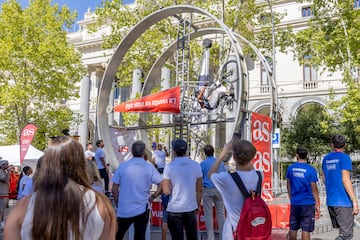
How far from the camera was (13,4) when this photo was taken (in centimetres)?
2242

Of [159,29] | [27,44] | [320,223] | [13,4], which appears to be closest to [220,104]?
[320,223]

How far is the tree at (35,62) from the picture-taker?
846 inches

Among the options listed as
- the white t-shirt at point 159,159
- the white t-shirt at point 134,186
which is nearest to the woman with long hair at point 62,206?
the white t-shirt at point 134,186

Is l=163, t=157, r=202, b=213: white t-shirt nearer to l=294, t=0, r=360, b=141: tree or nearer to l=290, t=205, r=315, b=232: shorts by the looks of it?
l=290, t=205, r=315, b=232: shorts

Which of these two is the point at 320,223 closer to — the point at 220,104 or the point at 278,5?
the point at 220,104

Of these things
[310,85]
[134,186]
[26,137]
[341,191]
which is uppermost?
[310,85]

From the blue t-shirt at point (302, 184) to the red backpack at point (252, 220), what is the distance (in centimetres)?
256

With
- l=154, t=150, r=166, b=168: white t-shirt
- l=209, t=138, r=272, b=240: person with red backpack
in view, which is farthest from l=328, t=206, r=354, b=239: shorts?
l=154, t=150, r=166, b=168: white t-shirt

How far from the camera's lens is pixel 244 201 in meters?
3.44

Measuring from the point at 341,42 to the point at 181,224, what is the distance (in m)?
15.2

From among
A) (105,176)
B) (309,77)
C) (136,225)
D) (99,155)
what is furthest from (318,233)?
(309,77)

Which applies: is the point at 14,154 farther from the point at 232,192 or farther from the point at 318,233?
the point at 232,192

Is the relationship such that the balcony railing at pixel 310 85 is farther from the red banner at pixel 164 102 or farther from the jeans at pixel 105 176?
the jeans at pixel 105 176

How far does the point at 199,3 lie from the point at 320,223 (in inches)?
677
